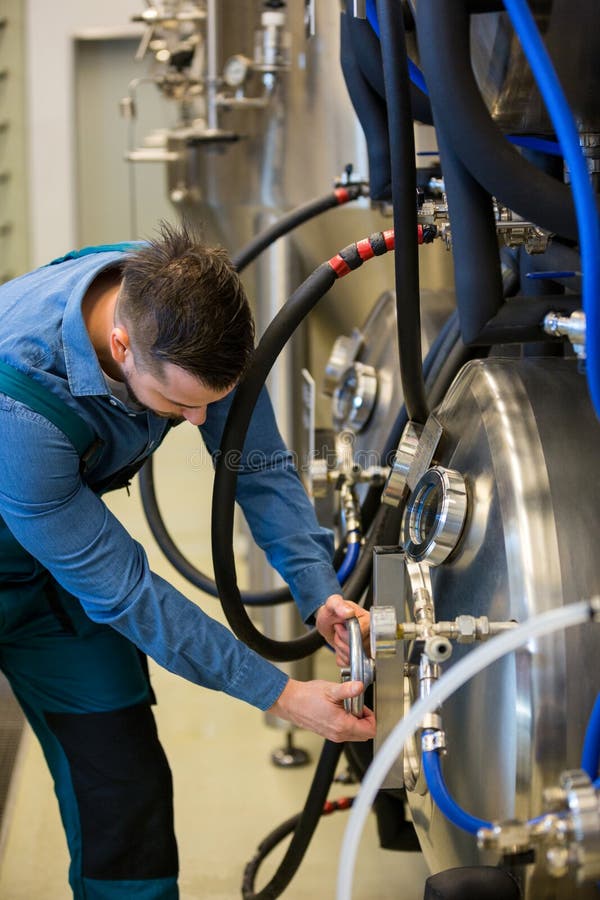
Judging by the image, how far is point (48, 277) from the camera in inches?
44.3

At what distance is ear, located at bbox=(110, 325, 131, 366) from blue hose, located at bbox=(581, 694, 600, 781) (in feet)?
1.73

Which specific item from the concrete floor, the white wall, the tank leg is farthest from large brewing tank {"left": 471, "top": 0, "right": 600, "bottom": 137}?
the white wall

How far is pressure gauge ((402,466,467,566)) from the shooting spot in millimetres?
895

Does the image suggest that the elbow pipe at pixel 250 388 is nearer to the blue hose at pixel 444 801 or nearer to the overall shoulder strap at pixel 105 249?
the overall shoulder strap at pixel 105 249

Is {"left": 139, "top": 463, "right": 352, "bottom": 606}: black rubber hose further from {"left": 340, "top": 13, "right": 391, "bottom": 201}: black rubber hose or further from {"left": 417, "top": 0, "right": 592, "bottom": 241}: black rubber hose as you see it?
{"left": 417, "top": 0, "right": 592, "bottom": 241}: black rubber hose

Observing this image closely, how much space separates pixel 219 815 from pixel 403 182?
1189 millimetres

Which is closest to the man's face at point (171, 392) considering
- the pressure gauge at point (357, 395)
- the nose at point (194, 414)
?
the nose at point (194, 414)

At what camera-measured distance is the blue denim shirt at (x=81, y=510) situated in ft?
3.25

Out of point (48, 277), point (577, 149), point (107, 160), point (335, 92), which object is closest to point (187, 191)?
point (335, 92)

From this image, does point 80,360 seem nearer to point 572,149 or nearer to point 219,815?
point 572,149

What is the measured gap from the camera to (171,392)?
3.20 ft

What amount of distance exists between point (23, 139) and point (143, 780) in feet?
13.9

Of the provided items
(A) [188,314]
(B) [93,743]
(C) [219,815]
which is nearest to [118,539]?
(A) [188,314]

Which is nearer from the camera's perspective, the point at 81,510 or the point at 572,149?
the point at 572,149
